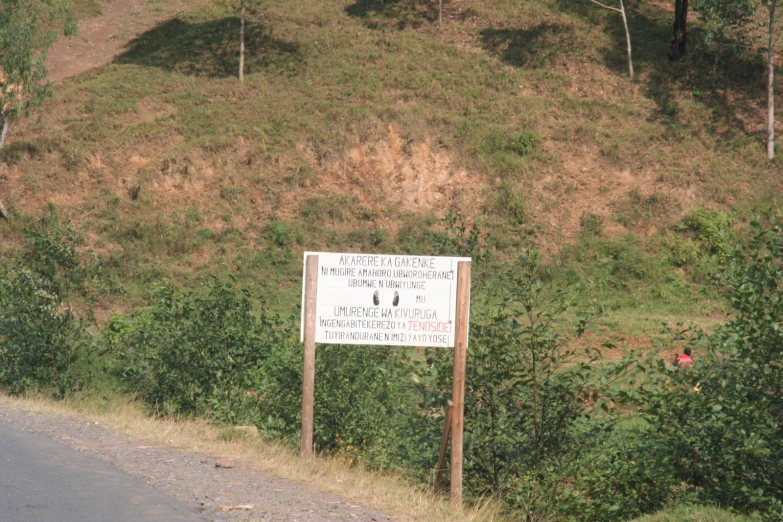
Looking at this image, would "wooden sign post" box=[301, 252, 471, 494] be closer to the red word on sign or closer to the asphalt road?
the red word on sign

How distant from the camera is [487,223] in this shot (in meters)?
26.6

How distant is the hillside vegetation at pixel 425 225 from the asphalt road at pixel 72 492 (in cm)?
288

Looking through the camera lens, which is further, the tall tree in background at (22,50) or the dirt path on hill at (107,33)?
the dirt path on hill at (107,33)

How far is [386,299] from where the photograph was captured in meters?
7.89

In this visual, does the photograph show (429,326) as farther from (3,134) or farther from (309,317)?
(3,134)

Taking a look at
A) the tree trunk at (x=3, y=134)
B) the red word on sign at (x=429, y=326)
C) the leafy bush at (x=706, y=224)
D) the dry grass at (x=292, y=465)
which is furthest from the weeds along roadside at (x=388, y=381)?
the leafy bush at (x=706, y=224)

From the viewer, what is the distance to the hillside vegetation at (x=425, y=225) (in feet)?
25.6

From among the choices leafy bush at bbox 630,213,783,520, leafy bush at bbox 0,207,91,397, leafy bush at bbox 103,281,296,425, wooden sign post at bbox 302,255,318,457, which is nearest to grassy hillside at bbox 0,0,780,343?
leafy bush at bbox 0,207,91,397

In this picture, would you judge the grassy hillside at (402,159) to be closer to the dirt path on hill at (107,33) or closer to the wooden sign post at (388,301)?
the dirt path on hill at (107,33)

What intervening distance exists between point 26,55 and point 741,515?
78.7ft

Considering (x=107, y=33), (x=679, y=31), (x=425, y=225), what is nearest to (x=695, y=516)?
(x=425, y=225)

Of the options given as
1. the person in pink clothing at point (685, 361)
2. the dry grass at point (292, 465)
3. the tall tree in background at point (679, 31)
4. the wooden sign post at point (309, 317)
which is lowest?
the dry grass at point (292, 465)

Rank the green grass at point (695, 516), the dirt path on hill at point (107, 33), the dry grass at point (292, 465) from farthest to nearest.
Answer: the dirt path on hill at point (107, 33)
the dry grass at point (292, 465)
the green grass at point (695, 516)

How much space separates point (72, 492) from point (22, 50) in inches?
866
